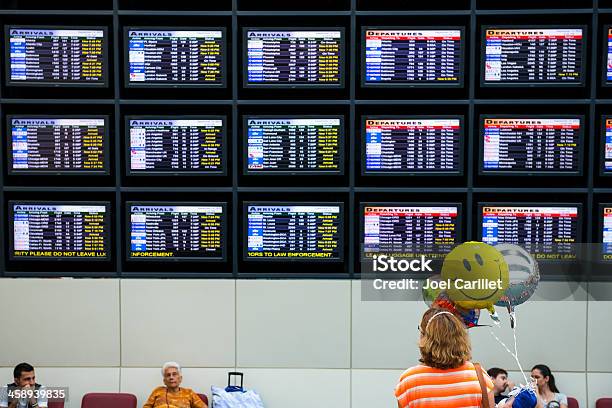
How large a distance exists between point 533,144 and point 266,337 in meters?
2.35

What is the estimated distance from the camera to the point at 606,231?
18.4ft

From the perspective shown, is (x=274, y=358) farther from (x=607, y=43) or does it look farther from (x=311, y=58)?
(x=607, y=43)

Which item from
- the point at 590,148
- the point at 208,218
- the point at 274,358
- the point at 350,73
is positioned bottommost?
the point at 274,358

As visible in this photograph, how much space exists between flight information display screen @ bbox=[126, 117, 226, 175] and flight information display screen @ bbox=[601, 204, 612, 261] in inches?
107

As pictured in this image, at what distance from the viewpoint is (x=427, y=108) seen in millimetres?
5602

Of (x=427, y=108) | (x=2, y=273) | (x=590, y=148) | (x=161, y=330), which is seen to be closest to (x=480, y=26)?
(x=427, y=108)

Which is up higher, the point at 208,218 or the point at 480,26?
the point at 480,26

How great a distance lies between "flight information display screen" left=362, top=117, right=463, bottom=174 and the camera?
5566mm

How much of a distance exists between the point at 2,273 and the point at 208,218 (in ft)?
5.16

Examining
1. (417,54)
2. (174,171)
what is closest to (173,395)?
(174,171)

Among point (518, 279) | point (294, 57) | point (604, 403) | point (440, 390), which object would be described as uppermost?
point (294, 57)

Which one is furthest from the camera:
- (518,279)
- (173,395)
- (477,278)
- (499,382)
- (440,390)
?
(173,395)

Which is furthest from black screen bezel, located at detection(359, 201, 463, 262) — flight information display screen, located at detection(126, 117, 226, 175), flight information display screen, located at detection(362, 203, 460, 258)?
flight information display screen, located at detection(126, 117, 226, 175)

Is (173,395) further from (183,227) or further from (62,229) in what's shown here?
(62,229)
